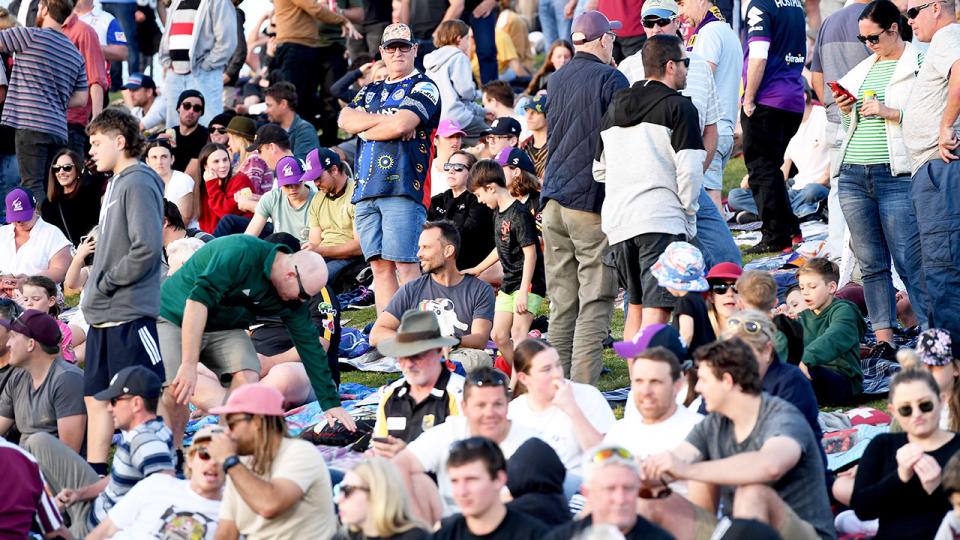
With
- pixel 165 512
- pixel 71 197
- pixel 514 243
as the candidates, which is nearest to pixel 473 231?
pixel 514 243

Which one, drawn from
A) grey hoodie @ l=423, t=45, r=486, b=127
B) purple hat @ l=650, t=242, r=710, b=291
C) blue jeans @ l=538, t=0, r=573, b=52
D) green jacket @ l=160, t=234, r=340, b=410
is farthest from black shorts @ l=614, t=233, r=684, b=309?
blue jeans @ l=538, t=0, r=573, b=52

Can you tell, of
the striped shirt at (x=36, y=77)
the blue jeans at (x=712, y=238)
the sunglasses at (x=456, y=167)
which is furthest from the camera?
the striped shirt at (x=36, y=77)

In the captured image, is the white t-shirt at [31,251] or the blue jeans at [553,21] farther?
the blue jeans at [553,21]

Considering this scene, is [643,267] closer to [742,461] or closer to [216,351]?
[216,351]

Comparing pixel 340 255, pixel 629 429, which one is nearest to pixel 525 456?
pixel 629 429

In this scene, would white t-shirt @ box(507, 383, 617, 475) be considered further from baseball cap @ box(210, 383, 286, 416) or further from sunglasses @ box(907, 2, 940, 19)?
sunglasses @ box(907, 2, 940, 19)

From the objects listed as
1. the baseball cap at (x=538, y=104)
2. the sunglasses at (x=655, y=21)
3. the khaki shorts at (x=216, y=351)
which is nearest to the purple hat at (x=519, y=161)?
the baseball cap at (x=538, y=104)

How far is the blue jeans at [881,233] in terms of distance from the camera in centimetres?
802

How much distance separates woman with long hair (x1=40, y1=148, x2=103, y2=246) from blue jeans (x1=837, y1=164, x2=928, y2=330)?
22.0ft

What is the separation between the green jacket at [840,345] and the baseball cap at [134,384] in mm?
3702

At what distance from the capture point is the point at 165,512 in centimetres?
573

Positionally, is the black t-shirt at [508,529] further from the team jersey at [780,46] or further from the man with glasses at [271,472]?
the team jersey at [780,46]

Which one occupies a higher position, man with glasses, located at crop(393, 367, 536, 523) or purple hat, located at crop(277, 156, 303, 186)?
purple hat, located at crop(277, 156, 303, 186)

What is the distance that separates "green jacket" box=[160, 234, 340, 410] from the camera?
269 inches
